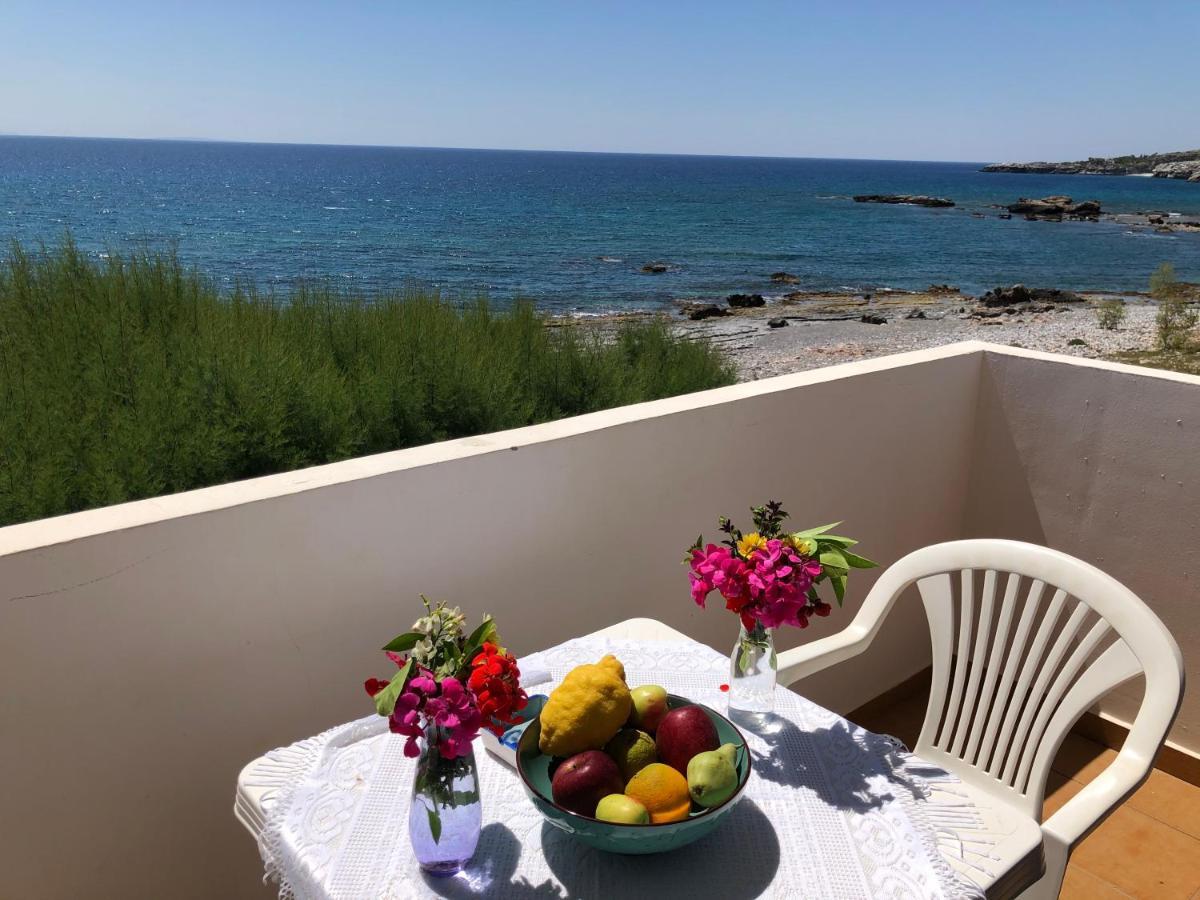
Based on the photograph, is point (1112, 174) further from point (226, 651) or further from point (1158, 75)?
point (226, 651)

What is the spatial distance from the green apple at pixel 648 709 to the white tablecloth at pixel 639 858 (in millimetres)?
128

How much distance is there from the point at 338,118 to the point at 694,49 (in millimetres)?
23189

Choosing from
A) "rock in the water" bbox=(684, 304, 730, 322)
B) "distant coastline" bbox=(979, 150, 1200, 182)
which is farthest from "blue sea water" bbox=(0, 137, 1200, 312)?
"rock in the water" bbox=(684, 304, 730, 322)

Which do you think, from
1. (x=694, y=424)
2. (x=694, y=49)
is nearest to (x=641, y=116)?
(x=694, y=49)

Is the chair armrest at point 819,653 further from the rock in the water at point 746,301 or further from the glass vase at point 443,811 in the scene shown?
the rock in the water at point 746,301

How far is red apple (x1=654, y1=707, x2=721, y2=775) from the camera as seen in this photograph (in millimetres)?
853

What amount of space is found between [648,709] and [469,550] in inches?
28.9

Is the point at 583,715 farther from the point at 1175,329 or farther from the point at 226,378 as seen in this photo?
the point at 1175,329

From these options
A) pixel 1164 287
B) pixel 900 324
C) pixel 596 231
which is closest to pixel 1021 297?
pixel 1164 287

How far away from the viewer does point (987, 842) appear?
91 centimetres

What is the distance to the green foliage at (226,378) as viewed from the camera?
73.2 inches

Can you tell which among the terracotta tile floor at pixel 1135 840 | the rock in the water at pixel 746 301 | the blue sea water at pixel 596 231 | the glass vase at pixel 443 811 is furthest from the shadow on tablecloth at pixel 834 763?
the rock in the water at pixel 746 301

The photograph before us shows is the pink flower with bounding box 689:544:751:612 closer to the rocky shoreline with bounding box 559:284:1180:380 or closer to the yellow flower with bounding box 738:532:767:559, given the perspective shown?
the yellow flower with bounding box 738:532:767:559

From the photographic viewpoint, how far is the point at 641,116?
49188mm
